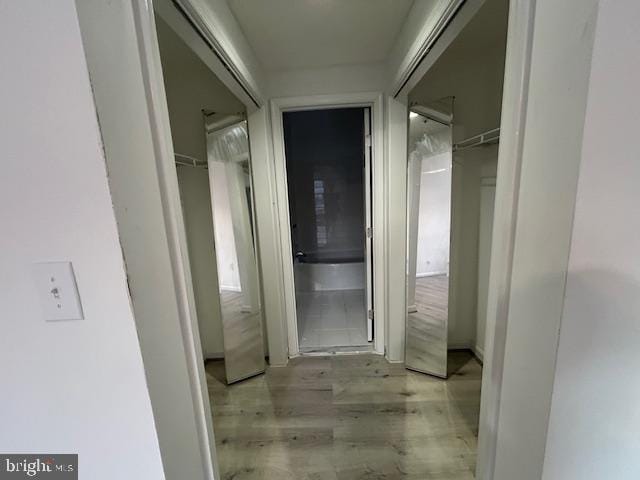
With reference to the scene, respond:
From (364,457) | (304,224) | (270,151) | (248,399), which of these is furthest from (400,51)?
(304,224)

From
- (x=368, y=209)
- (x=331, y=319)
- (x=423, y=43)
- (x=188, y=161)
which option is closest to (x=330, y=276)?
(x=331, y=319)

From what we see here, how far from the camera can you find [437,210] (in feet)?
6.52

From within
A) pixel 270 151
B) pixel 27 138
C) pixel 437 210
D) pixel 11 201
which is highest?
pixel 270 151

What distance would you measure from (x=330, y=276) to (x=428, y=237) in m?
2.21

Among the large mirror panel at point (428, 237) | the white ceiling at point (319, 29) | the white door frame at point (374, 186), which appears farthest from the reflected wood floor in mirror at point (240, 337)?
the white ceiling at point (319, 29)

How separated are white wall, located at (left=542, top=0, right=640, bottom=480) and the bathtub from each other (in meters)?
Result: 3.45

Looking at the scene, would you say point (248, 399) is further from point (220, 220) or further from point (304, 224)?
point (304, 224)

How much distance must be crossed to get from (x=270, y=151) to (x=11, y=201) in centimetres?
163

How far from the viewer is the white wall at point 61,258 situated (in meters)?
0.47

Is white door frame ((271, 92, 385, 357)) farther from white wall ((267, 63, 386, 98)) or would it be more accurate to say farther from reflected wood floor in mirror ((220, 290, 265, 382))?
reflected wood floor in mirror ((220, 290, 265, 382))

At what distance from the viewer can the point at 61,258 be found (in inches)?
21.1

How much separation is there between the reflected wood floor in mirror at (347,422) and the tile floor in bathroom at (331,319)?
273 mm

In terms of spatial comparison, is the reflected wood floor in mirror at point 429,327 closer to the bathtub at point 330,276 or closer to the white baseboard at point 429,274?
the white baseboard at point 429,274

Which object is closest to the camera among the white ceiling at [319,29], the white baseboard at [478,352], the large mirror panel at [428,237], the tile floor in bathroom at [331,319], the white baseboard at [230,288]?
A: the white ceiling at [319,29]
